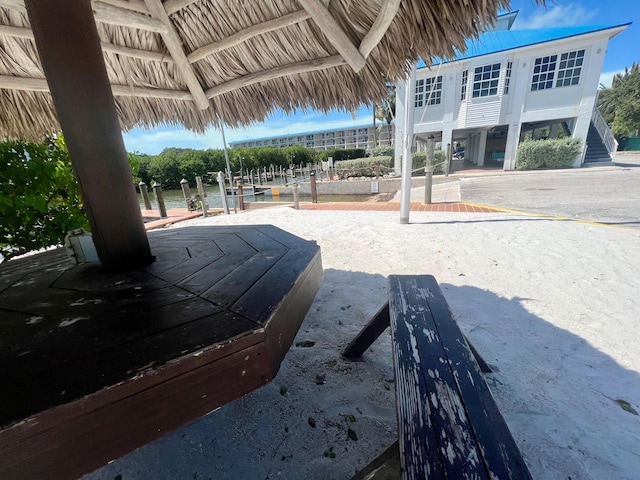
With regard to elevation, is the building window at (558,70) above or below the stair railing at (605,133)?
above

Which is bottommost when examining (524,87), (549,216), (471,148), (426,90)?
(549,216)

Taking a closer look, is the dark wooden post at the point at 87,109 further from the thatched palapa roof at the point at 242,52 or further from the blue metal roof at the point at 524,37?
the blue metal roof at the point at 524,37

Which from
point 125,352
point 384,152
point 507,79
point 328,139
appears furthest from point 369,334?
point 328,139

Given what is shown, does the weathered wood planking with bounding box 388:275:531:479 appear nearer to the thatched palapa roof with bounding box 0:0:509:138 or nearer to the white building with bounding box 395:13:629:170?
the thatched palapa roof with bounding box 0:0:509:138

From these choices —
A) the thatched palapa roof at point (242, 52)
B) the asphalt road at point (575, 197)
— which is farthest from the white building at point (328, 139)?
the thatched palapa roof at point (242, 52)

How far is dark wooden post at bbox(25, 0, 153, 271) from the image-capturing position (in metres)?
1.28

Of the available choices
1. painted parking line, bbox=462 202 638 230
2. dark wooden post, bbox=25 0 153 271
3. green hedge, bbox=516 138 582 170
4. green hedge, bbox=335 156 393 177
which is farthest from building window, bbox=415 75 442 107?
dark wooden post, bbox=25 0 153 271

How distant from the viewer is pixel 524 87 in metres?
14.1

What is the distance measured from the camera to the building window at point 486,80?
14172mm

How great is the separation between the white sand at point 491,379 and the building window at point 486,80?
14.0 metres

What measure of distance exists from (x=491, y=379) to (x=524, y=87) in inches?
696

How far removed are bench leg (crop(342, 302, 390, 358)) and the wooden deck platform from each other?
58 cm

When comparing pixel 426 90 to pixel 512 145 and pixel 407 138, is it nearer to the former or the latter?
pixel 512 145

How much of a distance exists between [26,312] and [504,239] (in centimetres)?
507
